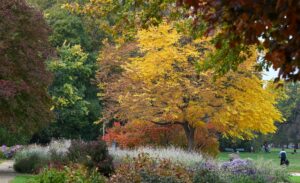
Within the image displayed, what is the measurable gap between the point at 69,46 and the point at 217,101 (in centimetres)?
2187

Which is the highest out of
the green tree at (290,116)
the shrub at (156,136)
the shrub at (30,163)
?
the green tree at (290,116)

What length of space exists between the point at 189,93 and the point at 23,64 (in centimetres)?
771

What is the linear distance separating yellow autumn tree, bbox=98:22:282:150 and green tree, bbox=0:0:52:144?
4.92 m

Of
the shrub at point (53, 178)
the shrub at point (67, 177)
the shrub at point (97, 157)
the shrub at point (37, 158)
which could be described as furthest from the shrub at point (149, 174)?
the shrub at point (37, 158)

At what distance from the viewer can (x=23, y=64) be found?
24578mm

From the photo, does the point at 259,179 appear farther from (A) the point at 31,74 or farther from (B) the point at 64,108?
(B) the point at 64,108

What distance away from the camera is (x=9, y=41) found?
24.3 metres

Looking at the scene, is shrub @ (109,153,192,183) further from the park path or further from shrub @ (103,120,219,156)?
shrub @ (103,120,219,156)

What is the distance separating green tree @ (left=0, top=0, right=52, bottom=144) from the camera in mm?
24078

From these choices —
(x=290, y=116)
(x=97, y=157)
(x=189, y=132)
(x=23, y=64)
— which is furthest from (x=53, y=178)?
(x=290, y=116)

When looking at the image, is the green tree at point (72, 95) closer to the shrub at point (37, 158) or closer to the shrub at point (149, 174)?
the shrub at point (37, 158)

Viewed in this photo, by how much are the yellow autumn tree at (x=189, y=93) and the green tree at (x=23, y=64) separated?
4.92 m

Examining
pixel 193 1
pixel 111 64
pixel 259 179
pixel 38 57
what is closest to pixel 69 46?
pixel 111 64

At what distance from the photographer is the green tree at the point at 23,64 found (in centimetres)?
2408
